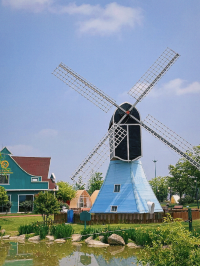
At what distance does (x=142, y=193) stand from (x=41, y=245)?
10551 mm

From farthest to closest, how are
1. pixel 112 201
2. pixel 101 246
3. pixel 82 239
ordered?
pixel 112 201 < pixel 82 239 < pixel 101 246

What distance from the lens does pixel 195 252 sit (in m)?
7.17

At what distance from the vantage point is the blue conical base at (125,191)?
76.7 ft

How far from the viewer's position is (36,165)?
126 feet

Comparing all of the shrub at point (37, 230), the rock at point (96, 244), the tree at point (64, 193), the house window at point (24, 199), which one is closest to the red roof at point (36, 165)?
the house window at point (24, 199)

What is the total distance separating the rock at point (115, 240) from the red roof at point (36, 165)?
22054mm

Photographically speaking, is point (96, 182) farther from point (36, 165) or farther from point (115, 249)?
point (115, 249)

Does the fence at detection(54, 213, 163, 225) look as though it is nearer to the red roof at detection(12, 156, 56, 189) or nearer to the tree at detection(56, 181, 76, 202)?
the red roof at detection(12, 156, 56, 189)

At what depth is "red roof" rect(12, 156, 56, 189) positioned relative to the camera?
37062 millimetres

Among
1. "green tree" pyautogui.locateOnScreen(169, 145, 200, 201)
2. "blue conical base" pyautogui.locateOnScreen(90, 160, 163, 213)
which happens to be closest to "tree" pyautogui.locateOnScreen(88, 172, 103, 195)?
"green tree" pyautogui.locateOnScreen(169, 145, 200, 201)

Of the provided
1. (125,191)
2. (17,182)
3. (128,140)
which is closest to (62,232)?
(125,191)

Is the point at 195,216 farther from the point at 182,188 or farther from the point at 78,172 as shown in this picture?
the point at 182,188

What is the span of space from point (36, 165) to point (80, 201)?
8.78 meters

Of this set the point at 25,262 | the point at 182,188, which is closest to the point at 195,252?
the point at 25,262
